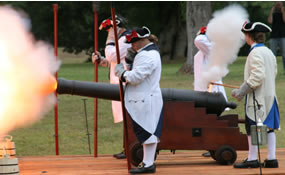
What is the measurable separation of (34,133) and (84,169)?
19.0ft

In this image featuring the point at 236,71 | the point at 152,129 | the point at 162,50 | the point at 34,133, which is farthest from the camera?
the point at 162,50

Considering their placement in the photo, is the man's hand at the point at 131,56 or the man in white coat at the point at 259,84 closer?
the man in white coat at the point at 259,84

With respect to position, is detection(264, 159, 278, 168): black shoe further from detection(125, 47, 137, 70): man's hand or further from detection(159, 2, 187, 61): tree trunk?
detection(159, 2, 187, 61): tree trunk

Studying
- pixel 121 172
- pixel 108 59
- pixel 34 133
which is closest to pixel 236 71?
pixel 34 133

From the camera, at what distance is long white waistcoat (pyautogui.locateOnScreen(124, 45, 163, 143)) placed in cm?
707

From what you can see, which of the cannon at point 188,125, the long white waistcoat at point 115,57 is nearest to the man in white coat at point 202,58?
the cannon at point 188,125

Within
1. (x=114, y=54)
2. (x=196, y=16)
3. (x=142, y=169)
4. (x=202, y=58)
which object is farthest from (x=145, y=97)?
(x=196, y=16)

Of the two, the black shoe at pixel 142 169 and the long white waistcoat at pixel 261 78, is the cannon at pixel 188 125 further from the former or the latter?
the long white waistcoat at pixel 261 78

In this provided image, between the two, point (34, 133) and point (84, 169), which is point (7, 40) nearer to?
point (84, 169)

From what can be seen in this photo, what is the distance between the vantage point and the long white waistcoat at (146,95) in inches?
278

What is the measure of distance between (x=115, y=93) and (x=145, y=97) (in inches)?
34.5

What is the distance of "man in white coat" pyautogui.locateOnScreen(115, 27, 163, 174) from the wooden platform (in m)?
0.40

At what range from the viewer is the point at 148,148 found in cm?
725

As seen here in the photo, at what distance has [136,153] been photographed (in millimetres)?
7734
